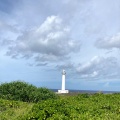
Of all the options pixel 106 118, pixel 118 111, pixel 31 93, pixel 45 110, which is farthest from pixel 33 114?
pixel 31 93

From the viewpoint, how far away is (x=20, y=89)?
69.4ft

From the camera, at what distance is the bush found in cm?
2062

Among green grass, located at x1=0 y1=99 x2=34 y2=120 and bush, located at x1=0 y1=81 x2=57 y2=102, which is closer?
green grass, located at x1=0 y1=99 x2=34 y2=120

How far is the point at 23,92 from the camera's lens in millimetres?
20859

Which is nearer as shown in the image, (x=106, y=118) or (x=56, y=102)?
(x=106, y=118)

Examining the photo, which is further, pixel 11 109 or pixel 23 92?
pixel 23 92

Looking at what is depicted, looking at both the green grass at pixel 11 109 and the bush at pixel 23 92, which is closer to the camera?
the green grass at pixel 11 109

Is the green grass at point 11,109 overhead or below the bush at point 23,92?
below

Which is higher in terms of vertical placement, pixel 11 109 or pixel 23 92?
pixel 23 92

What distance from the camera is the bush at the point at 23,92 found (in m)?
20.6

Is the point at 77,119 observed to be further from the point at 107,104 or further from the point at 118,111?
the point at 107,104

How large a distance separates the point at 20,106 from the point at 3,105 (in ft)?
2.88

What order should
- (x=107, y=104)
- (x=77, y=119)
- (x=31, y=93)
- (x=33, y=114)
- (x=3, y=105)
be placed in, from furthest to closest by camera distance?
(x=31, y=93) → (x=3, y=105) → (x=107, y=104) → (x=33, y=114) → (x=77, y=119)

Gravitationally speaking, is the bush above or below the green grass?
above
